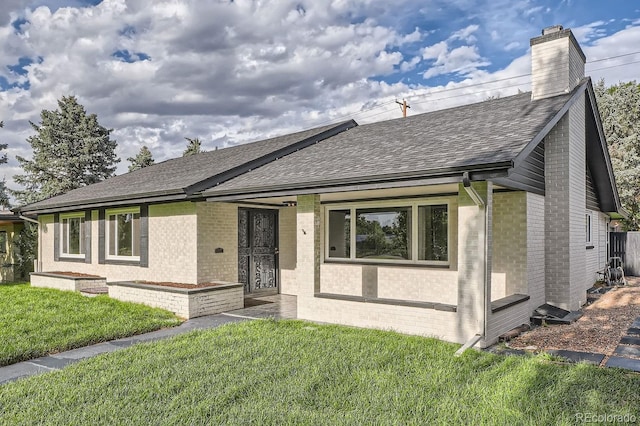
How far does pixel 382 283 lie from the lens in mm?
9141

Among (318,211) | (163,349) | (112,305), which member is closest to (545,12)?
(318,211)

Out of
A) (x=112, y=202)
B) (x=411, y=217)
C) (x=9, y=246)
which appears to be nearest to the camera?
(x=411, y=217)

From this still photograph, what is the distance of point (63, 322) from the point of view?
7.50m

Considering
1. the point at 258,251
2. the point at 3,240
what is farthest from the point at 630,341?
the point at 3,240

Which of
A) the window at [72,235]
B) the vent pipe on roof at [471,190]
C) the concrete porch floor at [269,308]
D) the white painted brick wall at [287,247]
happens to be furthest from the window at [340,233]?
the window at [72,235]

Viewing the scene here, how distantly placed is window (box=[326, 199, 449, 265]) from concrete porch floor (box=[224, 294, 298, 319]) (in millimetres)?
1567

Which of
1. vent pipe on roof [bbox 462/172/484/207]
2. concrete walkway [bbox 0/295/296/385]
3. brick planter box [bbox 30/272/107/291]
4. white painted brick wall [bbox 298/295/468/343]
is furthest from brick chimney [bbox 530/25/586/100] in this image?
brick planter box [bbox 30/272/107/291]

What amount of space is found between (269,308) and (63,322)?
3.90 meters

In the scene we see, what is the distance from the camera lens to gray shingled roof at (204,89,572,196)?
627cm

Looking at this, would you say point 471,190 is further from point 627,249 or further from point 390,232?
point 627,249

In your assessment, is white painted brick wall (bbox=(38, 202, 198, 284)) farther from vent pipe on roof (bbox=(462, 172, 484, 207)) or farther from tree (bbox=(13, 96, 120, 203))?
tree (bbox=(13, 96, 120, 203))

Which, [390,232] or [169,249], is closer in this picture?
[390,232]

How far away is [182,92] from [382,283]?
13092mm

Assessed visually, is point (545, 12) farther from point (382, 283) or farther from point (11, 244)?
point (11, 244)
